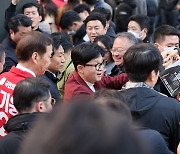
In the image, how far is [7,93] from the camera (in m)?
3.53

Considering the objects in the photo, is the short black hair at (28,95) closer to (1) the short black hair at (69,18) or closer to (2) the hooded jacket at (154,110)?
(2) the hooded jacket at (154,110)

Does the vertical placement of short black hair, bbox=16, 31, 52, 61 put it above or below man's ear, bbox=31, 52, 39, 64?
above

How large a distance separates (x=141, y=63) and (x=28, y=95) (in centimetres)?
88

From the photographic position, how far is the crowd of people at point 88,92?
42.1 inches

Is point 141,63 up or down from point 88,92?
up

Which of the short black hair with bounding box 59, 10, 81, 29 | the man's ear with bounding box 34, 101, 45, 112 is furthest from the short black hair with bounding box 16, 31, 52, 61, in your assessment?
the short black hair with bounding box 59, 10, 81, 29

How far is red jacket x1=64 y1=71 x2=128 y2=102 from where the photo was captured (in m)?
3.90

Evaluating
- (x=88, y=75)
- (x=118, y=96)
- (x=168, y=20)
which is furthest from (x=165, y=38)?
(x=168, y=20)

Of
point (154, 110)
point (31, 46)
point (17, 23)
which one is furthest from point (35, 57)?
point (17, 23)

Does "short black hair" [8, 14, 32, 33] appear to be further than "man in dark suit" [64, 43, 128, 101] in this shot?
Yes

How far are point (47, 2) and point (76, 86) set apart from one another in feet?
16.2

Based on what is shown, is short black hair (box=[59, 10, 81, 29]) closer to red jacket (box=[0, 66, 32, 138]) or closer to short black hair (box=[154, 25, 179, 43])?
short black hair (box=[154, 25, 179, 43])

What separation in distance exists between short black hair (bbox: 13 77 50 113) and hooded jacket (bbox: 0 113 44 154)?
91mm

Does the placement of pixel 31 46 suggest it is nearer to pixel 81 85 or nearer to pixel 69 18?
pixel 81 85
